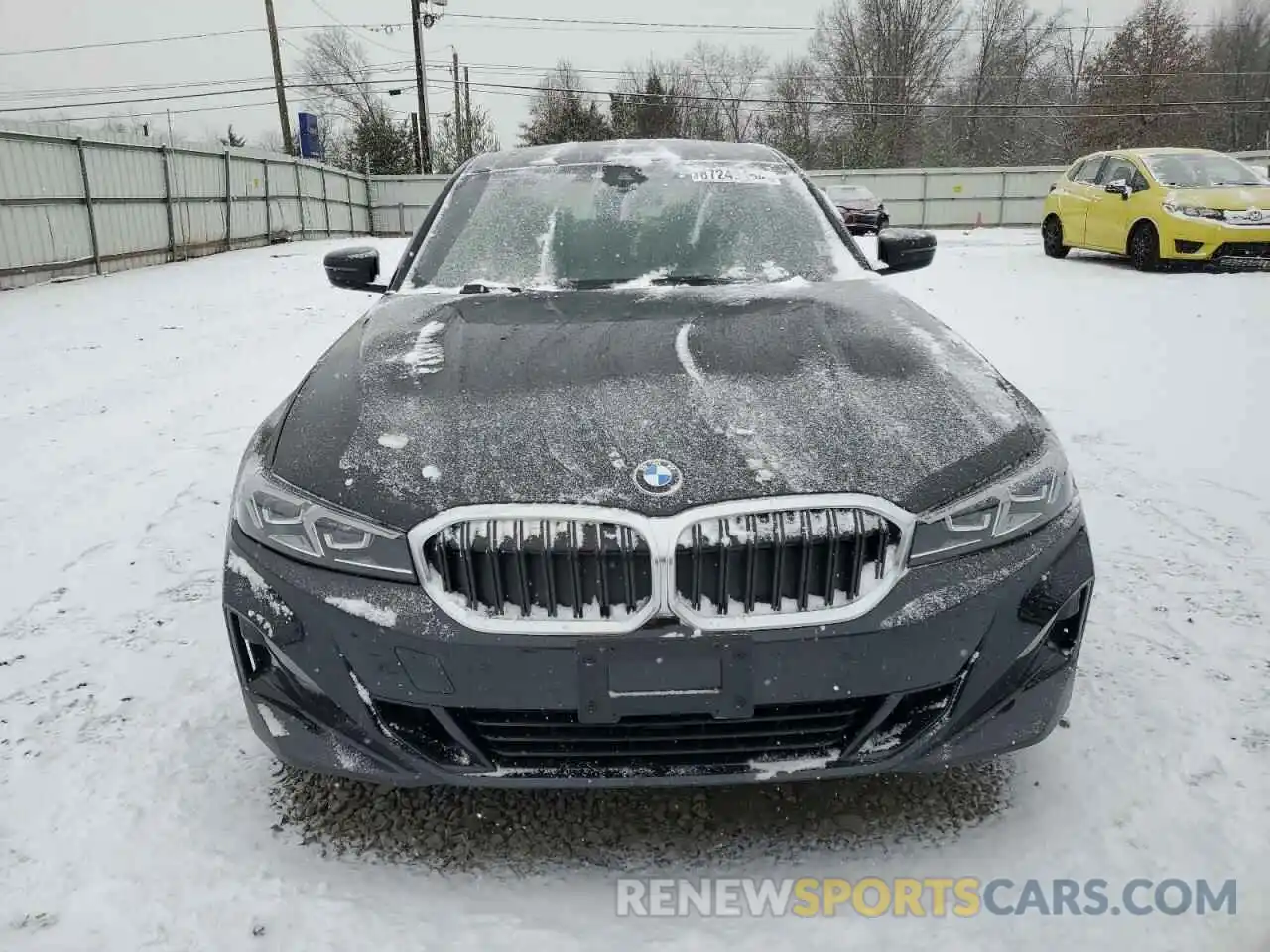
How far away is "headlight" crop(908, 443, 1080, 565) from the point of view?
5.92ft

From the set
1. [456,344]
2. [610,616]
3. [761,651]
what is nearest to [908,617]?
[761,651]

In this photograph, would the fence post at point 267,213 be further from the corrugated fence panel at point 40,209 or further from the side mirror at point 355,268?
the side mirror at point 355,268

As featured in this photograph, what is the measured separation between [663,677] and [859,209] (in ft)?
68.3

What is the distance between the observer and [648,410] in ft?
6.75

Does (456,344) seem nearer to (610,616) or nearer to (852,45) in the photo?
(610,616)

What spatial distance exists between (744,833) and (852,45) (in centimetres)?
5107

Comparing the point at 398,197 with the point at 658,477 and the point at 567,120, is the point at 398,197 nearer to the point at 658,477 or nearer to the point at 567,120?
the point at 567,120

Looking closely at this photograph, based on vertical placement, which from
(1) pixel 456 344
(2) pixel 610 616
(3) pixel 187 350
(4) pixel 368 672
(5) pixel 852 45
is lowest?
(3) pixel 187 350

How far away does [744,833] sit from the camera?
6.84 ft

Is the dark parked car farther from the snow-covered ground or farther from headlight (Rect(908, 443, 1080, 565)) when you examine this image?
headlight (Rect(908, 443, 1080, 565))

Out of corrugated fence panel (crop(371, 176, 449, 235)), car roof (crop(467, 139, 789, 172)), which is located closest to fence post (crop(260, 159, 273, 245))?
corrugated fence panel (crop(371, 176, 449, 235))

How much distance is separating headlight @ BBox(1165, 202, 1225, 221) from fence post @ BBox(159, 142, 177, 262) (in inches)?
587

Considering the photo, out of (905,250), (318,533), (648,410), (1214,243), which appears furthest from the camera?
(1214,243)

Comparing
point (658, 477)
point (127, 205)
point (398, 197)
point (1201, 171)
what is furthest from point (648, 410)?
point (398, 197)
